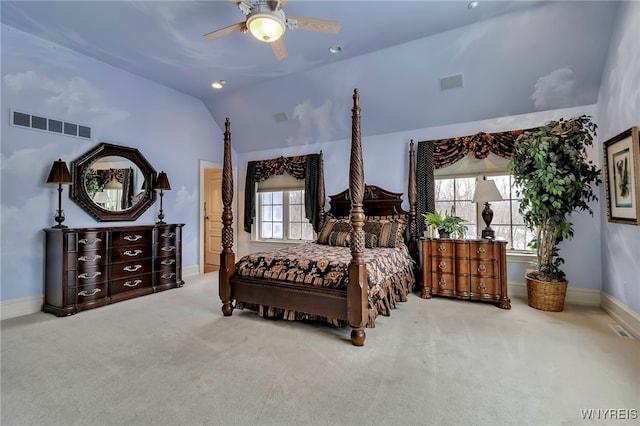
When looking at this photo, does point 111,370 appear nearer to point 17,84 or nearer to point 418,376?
point 418,376

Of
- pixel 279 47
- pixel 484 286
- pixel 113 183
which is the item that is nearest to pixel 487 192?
pixel 484 286

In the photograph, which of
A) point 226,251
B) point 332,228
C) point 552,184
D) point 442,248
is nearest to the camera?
point 552,184

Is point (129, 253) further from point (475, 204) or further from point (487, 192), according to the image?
point (475, 204)

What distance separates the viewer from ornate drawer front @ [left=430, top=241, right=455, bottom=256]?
12.2 feet

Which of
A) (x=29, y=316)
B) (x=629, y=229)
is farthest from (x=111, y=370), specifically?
(x=629, y=229)

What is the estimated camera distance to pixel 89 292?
3539mm

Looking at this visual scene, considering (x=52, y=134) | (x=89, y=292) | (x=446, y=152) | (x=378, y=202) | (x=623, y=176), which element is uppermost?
(x=52, y=134)

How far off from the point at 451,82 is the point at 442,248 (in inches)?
86.2

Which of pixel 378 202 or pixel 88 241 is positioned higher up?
pixel 378 202

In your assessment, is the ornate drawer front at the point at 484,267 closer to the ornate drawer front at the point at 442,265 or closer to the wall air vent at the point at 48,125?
the ornate drawer front at the point at 442,265

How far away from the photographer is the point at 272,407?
1.71 meters

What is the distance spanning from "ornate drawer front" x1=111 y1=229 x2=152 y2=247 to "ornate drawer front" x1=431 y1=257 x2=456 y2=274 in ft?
13.2

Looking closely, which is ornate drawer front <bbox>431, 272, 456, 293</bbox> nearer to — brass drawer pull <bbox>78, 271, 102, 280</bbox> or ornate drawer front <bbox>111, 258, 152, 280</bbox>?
ornate drawer front <bbox>111, 258, 152, 280</bbox>

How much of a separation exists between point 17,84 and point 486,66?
218 inches
